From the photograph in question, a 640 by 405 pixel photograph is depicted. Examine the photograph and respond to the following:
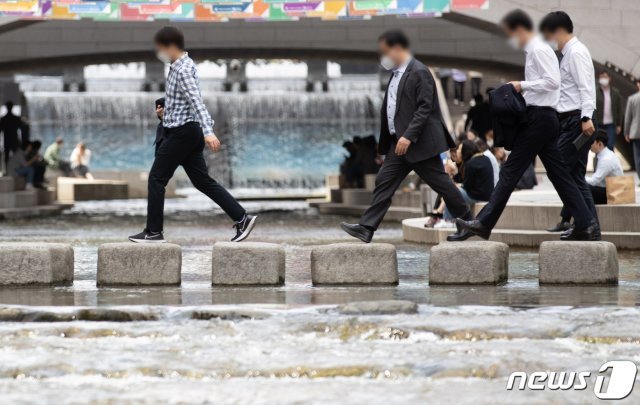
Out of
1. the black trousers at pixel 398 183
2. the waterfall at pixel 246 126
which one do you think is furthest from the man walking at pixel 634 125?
the waterfall at pixel 246 126

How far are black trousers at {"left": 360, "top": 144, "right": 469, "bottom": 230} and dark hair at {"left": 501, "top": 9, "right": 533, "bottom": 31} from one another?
1.23 m

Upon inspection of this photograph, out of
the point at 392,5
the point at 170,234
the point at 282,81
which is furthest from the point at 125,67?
the point at 170,234

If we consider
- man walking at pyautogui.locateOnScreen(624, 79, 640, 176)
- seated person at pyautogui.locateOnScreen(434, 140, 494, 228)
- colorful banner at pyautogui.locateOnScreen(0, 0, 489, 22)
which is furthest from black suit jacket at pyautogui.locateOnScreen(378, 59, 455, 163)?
colorful banner at pyautogui.locateOnScreen(0, 0, 489, 22)

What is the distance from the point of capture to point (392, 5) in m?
25.8

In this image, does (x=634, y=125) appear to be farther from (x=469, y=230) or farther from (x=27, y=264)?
(x=27, y=264)

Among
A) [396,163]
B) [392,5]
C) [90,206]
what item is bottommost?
[90,206]

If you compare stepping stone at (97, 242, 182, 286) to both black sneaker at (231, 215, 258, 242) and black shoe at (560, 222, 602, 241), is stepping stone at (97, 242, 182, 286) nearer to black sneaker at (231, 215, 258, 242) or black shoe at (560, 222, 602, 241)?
black sneaker at (231, 215, 258, 242)

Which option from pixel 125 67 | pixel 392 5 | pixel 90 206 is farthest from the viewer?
pixel 125 67

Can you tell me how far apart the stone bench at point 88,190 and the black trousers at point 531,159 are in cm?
2783

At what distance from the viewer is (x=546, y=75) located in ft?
38.7

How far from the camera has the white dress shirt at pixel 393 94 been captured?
1209 centimetres

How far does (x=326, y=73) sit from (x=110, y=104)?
8.84 m

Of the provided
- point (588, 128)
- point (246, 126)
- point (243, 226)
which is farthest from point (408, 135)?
point (246, 126)

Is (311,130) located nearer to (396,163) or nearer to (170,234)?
(170,234)
